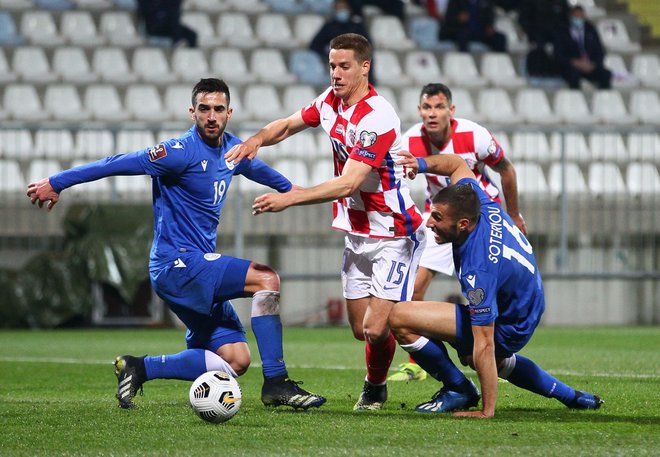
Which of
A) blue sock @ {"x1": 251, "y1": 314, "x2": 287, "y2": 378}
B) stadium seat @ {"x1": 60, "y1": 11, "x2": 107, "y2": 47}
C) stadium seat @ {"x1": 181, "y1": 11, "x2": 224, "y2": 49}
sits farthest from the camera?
stadium seat @ {"x1": 181, "y1": 11, "x2": 224, "y2": 49}

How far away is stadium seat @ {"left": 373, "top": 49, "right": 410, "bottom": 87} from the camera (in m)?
17.2

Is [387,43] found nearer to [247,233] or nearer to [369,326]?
[247,233]

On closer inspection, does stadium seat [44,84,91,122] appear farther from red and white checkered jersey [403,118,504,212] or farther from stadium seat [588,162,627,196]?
red and white checkered jersey [403,118,504,212]

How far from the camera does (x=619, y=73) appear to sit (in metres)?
19.2

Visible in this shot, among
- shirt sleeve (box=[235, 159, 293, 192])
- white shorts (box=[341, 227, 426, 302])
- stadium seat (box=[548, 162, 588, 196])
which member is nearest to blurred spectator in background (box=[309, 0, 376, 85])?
stadium seat (box=[548, 162, 588, 196])

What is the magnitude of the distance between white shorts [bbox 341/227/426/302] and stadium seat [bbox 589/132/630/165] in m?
9.09

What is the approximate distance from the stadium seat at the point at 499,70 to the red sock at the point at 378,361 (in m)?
12.3

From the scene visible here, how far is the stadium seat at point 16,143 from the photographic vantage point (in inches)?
552

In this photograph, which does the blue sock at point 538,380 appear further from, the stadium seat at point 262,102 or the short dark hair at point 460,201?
the stadium seat at point 262,102

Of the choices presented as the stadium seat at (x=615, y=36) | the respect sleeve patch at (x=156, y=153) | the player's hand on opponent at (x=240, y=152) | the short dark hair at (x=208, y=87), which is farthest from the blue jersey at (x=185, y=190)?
the stadium seat at (x=615, y=36)

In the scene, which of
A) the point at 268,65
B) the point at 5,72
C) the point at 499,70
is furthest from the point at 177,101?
the point at 499,70

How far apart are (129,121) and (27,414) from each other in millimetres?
10291

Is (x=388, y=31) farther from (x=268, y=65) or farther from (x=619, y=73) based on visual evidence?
(x=619, y=73)

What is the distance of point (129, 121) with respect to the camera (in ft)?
51.5
